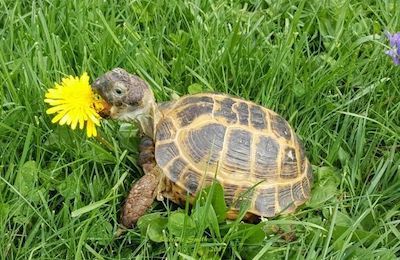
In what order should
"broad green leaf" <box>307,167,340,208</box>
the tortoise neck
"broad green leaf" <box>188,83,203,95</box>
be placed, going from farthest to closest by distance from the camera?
"broad green leaf" <box>188,83,203,95</box>
"broad green leaf" <box>307,167,340,208</box>
the tortoise neck

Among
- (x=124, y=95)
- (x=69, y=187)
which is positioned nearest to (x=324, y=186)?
(x=124, y=95)

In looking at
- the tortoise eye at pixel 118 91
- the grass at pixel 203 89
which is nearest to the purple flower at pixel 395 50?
the grass at pixel 203 89

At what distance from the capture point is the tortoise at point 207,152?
260cm

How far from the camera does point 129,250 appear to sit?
2.59 metres

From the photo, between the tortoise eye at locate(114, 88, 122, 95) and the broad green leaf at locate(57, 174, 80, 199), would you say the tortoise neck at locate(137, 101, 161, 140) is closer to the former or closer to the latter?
the tortoise eye at locate(114, 88, 122, 95)

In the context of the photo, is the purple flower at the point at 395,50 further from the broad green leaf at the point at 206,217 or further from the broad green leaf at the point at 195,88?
the broad green leaf at the point at 206,217

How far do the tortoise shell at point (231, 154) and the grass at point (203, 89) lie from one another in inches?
4.1

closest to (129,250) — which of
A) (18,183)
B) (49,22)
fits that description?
(18,183)

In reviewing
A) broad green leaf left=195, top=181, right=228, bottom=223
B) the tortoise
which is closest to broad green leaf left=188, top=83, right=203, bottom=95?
the tortoise

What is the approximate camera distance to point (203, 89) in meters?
3.09

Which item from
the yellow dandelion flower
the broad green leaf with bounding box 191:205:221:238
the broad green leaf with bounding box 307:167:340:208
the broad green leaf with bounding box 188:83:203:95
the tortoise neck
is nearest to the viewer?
the broad green leaf with bounding box 191:205:221:238

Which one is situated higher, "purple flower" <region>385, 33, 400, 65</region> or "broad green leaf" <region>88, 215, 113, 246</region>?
"purple flower" <region>385, 33, 400, 65</region>

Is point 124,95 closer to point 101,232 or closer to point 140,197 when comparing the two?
point 140,197

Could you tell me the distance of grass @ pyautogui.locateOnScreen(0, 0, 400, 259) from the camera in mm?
2549
